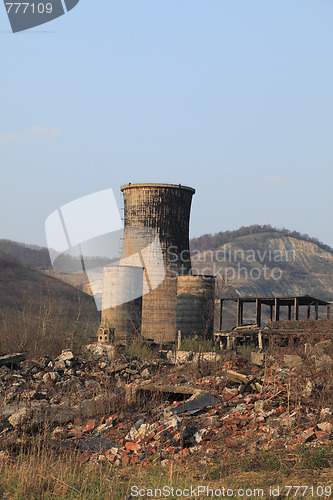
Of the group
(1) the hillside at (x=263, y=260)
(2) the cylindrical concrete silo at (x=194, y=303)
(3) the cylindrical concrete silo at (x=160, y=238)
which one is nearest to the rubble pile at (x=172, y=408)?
(2) the cylindrical concrete silo at (x=194, y=303)

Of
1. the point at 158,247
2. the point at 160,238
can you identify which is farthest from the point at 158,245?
the point at 160,238

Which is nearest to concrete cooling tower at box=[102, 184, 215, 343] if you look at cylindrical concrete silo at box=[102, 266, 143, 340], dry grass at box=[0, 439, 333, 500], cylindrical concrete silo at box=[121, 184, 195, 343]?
cylindrical concrete silo at box=[121, 184, 195, 343]

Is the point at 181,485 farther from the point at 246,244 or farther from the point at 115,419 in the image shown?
the point at 246,244

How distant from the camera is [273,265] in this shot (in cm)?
15475

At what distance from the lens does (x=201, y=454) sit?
23.4ft

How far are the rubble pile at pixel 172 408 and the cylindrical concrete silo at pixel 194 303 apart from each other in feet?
44.8

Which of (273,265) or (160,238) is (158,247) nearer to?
(160,238)

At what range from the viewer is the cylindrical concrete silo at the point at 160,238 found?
31.7 metres

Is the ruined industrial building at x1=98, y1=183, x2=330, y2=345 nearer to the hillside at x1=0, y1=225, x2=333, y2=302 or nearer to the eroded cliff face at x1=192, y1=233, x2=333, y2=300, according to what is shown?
the hillside at x1=0, y1=225, x2=333, y2=302

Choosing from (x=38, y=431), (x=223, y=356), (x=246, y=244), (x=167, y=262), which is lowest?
(x=38, y=431)

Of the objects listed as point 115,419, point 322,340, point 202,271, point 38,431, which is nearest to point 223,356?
point 322,340

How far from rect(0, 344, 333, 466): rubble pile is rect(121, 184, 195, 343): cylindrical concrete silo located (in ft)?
Result: 61.5

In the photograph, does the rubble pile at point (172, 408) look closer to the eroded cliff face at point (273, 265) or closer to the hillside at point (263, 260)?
the hillside at point (263, 260)

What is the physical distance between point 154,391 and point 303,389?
3180 mm
